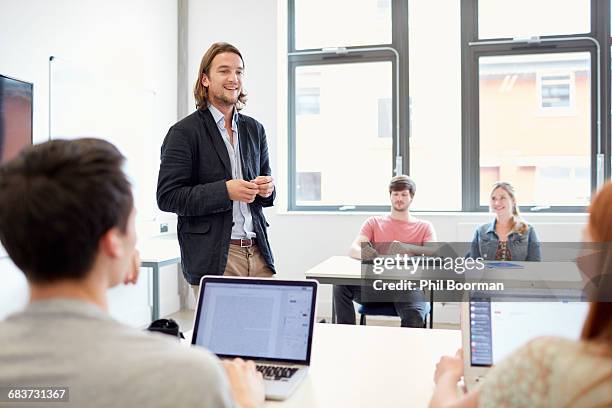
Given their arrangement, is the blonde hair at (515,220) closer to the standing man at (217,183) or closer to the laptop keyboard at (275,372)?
the standing man at (217,183)

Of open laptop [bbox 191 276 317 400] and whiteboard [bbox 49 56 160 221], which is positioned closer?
open laptop [bbox 191 276 317 400]

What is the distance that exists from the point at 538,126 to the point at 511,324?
415 cm

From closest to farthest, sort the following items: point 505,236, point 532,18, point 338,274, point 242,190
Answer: point 242,190 < point 338,274 < point 505,236 < point 532,18

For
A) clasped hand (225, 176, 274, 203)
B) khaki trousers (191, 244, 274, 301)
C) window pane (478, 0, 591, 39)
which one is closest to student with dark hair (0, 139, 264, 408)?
clasped hand (225, 176, 274, 203)

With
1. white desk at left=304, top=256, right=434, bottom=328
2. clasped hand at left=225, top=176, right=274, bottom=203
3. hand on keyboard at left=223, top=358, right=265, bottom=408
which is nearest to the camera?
hand on keyboard at left=223, top=358, right=265, bottom=408

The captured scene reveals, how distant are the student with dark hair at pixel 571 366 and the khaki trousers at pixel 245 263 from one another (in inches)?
54.3

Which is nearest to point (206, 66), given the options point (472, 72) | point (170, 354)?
point (170, 354)

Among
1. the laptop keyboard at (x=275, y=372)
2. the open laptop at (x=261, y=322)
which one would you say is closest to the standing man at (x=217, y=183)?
the open laptop at (x=261, y=322)

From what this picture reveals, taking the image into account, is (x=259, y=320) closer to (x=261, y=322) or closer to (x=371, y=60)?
(x=261, y=322)

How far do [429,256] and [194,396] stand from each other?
3.18 m

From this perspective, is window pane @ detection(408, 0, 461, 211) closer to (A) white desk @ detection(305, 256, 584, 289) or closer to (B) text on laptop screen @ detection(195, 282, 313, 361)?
(A) white desk @ detection(305, 256, 584, 289)

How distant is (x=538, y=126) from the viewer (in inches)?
195

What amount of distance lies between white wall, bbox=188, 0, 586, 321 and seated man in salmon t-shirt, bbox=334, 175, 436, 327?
0.99 metres

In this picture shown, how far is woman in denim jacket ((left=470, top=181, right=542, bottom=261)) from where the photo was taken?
12.2ft
